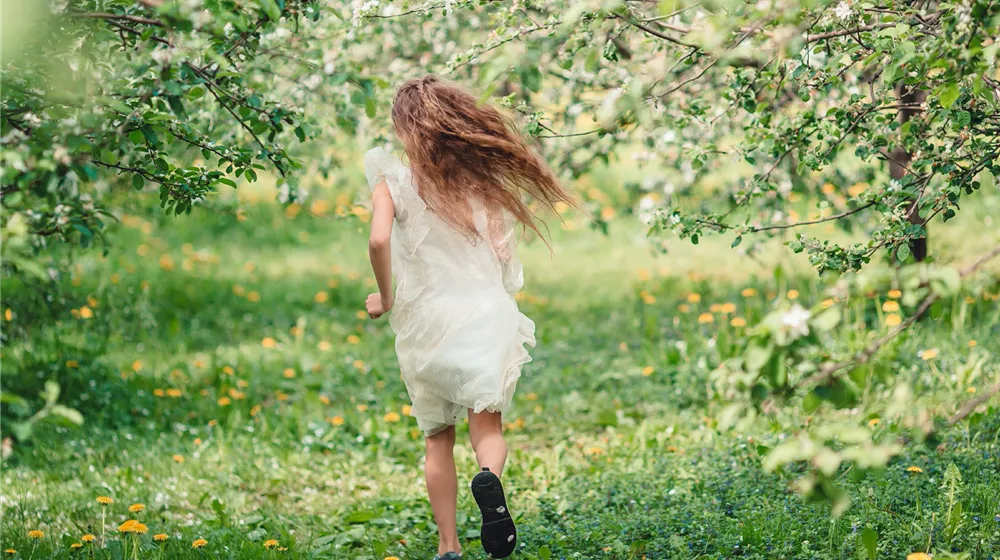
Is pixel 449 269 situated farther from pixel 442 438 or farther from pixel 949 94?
pixel 949 94

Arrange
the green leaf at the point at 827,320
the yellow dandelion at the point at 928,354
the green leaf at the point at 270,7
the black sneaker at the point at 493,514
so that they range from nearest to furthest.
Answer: the green leaf at the point at 827,320 → the green leaf at the point at 270,7 → the black sneaker at the point at 493,514 → the yellow dandelion at the point at 928,354

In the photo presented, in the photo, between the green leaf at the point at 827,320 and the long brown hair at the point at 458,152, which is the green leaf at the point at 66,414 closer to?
the green leaf at the point at 827,320

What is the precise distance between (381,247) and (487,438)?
2.37 feet

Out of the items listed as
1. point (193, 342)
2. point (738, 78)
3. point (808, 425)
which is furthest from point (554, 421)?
point (193, 342)

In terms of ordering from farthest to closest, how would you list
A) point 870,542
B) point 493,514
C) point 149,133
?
point 493,514 → point 870,542 → point 149,133

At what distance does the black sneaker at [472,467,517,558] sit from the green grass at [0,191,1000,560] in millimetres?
219

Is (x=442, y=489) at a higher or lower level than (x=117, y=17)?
lower

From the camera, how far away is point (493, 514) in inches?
107

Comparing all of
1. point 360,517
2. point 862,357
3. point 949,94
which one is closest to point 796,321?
point 862,357

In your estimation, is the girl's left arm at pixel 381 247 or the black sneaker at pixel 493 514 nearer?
the black sneaker at pixel 493 514

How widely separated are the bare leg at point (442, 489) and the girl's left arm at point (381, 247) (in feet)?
1.65

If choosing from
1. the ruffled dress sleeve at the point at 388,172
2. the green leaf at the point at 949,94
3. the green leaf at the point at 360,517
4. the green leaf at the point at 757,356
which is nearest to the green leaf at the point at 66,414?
the green leaf at the point at 757,356

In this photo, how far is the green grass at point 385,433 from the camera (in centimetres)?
300

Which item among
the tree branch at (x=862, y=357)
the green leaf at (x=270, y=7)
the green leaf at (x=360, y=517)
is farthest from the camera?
the green leaf at (x=360, y=517)
